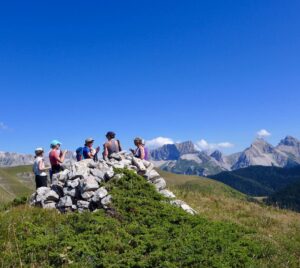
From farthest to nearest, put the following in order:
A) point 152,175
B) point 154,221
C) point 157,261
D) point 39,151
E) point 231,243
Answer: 1. point 152,175
2. point 39,151
3. point 154,221
4. point 231,243
5. point 157,261

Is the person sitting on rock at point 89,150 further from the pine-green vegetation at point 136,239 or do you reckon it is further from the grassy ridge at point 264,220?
the grassy ridge at point 264,220

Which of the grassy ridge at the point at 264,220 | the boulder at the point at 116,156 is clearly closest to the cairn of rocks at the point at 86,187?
the boulder at the point at 116,156

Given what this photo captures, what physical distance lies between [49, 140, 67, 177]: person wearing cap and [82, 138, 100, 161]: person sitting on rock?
1.46m

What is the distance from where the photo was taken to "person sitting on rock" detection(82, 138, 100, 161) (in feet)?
68.6

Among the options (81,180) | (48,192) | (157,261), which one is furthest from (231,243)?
(48,192)

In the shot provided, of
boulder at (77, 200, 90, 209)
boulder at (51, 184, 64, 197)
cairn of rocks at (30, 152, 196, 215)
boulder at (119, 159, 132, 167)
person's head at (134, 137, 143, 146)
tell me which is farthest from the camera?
person's head at (134, 137, 143, 146)

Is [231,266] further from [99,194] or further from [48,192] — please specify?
[48,192]

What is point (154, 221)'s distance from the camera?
14.0 metres

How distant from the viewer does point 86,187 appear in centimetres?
1619

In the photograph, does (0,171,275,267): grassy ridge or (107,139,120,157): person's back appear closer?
(0,171,275,267): grassy ridge

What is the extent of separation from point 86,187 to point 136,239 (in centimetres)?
504

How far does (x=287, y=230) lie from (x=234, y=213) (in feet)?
11.8

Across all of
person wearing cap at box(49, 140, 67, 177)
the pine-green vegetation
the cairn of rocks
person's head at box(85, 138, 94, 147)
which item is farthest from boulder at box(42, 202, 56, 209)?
person's head at box(85, 138, 94, 147)

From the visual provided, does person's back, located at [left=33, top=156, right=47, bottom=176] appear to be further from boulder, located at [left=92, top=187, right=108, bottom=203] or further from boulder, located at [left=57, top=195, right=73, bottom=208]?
boulder, located at [left=92, top=187, right=108, bottom=203]
